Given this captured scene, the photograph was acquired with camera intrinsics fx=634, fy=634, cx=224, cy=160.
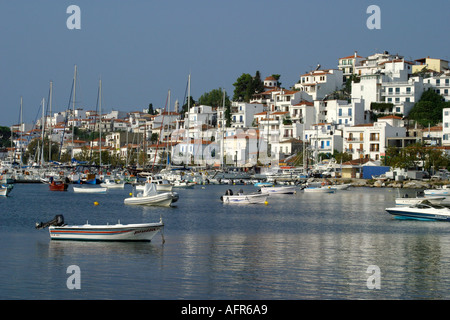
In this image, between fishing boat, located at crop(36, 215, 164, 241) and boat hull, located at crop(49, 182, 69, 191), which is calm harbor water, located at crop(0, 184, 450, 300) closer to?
fishing boat, located at crop(36, 215, 164, 241)

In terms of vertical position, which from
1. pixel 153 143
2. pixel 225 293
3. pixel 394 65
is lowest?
pixel 225 293

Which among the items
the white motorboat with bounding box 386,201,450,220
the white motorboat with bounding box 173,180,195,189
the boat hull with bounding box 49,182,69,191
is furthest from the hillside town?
the white motorboat with bounding box 386,201,450,220

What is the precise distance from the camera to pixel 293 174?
10256 cm

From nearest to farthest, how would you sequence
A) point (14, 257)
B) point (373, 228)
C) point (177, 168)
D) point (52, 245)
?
point (14, 257) < point (52, 245) < point (373, 228) < point (177, 168)

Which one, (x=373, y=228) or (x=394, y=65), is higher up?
(x=394, y=65)

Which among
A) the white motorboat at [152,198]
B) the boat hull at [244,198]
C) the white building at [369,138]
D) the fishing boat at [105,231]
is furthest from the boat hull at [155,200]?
the white building at [369,138]

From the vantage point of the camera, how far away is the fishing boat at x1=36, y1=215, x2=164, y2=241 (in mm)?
28719

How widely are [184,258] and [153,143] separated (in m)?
130

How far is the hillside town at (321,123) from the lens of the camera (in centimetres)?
10194

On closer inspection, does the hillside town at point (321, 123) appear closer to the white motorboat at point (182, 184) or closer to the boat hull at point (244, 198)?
the white motorboat at point (182, 184)

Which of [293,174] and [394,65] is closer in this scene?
[293,174]

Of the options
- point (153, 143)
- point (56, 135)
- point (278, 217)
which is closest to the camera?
point (278, 217)
